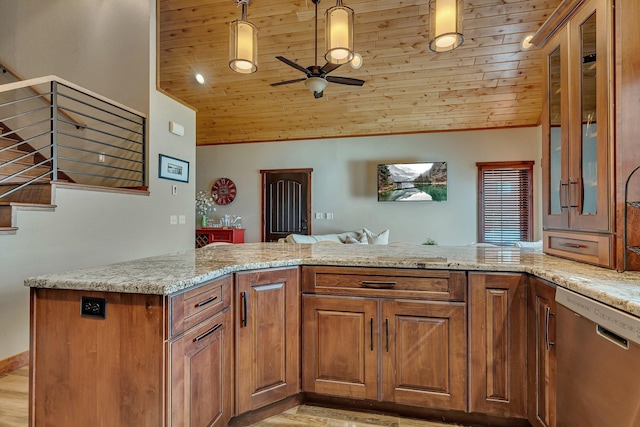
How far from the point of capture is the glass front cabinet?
1.50 meters

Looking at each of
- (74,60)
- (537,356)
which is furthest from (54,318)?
(74,60)

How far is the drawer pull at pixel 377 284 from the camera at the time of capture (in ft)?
5.93

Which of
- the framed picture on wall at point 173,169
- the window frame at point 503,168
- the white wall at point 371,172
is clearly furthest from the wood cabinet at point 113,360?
the window frame at point 503,168

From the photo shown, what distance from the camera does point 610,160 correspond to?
1.47m

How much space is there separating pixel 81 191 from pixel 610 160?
363cm

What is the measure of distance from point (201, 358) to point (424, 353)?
1.13 metres

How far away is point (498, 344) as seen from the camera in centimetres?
169

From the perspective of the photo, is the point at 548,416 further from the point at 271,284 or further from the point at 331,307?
the point at 271,284

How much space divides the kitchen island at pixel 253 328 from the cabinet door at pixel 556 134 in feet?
0.98

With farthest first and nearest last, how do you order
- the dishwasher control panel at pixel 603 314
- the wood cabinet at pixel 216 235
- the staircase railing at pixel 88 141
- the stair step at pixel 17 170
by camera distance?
the wood cabinet at pixel 216 235, the staircase railing at pixel 88 141, the stair step at pixel 17 170, the dishwasher control panel at pixel 603 314

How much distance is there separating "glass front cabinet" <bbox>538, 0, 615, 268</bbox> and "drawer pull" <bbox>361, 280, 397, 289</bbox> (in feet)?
3.17

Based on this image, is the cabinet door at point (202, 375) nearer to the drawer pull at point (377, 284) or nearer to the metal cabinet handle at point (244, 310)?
the metal cabinet handle at point (244, 310)

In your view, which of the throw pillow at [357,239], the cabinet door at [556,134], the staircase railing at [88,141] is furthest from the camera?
the throw pillow at [357,239]

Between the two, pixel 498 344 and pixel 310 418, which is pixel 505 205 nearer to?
pixel 498 344
